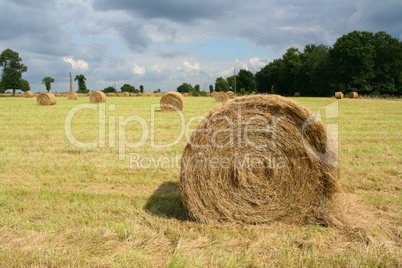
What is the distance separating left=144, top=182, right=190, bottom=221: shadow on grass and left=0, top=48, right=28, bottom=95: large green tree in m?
71.6

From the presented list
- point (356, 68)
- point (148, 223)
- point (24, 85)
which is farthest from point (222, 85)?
point (148, 223)

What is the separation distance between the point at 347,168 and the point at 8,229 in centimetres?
578

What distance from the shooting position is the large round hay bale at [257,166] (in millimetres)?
3834

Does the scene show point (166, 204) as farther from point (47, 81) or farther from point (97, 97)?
point (47, 81)

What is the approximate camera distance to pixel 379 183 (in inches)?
199

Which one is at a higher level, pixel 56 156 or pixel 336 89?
pixel 336 89

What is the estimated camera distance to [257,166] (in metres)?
3.95

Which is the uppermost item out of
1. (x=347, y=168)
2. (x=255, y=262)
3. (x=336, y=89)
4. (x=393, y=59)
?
(x=393, y=59)

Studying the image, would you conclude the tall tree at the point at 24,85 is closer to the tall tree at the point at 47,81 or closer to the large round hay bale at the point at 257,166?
the tall tree at the point at 47,81

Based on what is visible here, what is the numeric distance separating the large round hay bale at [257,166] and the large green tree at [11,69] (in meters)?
72.6

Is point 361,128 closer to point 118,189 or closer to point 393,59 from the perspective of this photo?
point 118,189

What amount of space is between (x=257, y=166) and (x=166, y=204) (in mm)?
1464

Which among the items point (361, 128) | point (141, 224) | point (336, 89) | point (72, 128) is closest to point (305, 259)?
point (141, 224)

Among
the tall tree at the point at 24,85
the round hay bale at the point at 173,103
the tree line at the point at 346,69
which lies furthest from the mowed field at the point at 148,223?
the tall tree at the point at 24,85
